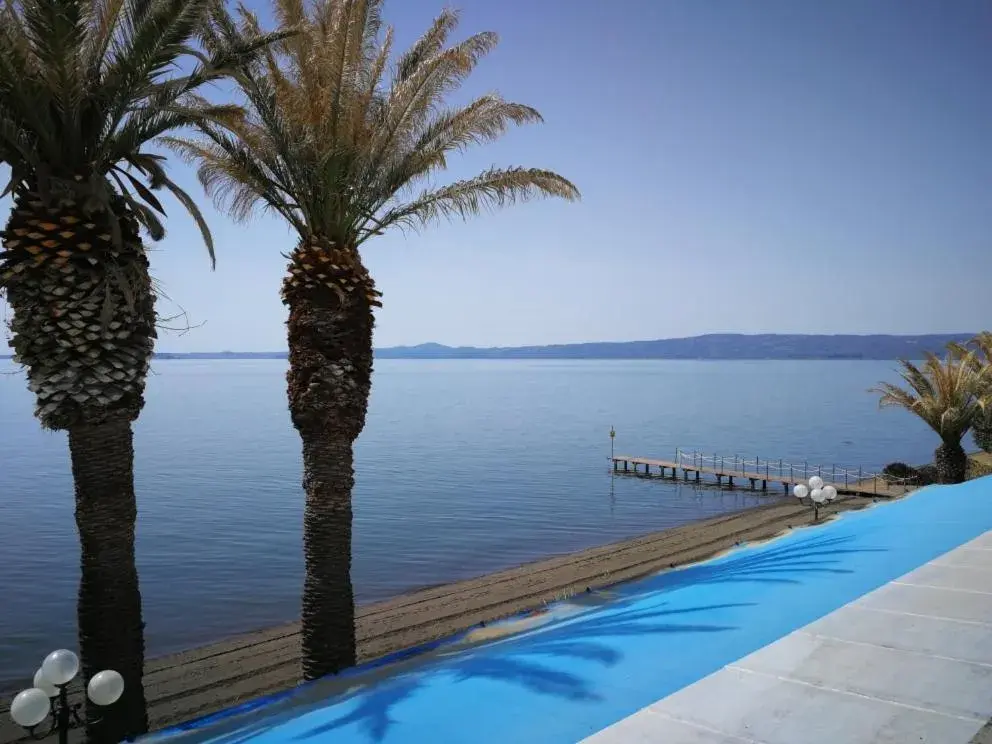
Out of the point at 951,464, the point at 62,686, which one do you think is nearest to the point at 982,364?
the point at 951,464

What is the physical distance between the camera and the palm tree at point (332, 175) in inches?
433

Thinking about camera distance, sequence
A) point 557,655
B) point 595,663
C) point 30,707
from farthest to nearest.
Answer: point 557,655 < point 595,663 < point 30,707

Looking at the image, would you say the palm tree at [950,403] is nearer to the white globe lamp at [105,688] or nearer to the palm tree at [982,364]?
the palm tree at [982,364]

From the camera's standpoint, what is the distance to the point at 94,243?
8.54 metres

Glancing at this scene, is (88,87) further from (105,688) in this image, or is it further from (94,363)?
(105,688)

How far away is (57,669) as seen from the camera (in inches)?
311

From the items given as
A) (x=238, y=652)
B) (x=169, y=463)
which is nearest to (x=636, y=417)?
(x=169, y=463)

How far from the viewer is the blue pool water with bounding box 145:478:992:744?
266 inches

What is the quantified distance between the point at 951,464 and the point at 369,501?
28997 mm

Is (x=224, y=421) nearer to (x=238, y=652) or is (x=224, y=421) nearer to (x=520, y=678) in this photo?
(x=238, y=652)

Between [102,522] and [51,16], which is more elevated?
[51,16]

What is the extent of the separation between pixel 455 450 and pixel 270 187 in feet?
182

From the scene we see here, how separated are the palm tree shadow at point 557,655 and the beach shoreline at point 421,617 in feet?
9.90

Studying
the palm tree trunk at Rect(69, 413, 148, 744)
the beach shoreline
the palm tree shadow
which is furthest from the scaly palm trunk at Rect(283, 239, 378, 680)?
the palm tree trunk at Rect(69, 413, 148, 744)
